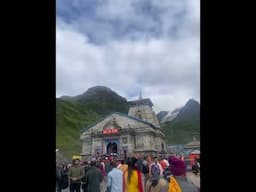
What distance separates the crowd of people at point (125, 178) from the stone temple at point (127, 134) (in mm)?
2463

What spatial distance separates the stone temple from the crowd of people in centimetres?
246

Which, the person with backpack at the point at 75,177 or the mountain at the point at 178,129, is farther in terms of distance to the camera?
the mountain at the point at 178,129

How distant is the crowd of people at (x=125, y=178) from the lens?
438 cm

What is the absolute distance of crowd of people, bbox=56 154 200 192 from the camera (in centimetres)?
438

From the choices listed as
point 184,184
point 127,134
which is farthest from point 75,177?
point 127,134

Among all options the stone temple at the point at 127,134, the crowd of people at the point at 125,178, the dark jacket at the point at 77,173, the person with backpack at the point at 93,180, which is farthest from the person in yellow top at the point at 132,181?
the stone temple at the point at 127,134

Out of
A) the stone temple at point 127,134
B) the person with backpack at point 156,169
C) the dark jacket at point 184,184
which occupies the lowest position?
the dark jacket at point 184,184

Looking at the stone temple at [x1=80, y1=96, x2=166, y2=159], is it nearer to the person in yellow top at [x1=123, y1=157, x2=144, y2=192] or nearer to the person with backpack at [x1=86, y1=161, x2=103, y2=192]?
the person with backpack at [x1=86, y1=161, x2=103, y2=192]

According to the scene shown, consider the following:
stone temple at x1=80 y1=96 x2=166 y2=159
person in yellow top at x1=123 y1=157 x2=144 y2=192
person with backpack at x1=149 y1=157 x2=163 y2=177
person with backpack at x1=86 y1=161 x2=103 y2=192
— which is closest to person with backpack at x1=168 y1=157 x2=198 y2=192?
person with backpack at x1=149 y1=157 x2=163 y2=177

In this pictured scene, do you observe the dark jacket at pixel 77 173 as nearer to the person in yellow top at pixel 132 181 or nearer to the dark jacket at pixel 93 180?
the dark jacket at pixel 93 180
